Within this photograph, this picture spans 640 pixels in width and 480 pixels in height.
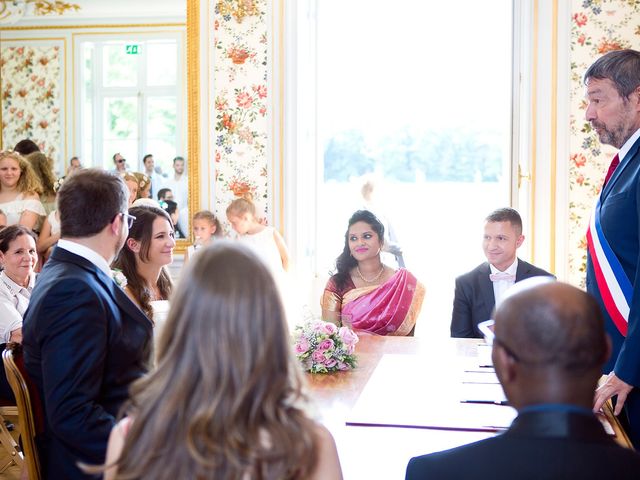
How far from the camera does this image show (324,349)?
2.79 m

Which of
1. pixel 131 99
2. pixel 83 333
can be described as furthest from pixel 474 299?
pixel 131 99

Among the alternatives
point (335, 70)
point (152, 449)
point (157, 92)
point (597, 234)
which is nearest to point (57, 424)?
point (152, 449)

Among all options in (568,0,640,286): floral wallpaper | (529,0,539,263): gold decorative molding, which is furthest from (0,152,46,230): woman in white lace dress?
(568,0,640,286): floral wallpaper

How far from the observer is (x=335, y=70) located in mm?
12336

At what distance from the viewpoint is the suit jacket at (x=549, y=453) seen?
40.9 inches

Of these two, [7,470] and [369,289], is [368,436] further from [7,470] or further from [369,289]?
[7,470]

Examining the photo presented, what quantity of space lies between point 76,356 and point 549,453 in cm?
124

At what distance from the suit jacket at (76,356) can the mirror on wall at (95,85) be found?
6556 mm

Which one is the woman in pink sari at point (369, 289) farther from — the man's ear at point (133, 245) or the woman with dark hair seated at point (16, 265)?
the woman with dark hair seated at point (16, 265)

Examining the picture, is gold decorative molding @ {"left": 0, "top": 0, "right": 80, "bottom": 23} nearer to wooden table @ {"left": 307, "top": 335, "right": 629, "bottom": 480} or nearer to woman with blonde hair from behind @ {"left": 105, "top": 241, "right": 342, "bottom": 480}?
wooden table @ {"left": 307, "top": 335, "right": 629, "bottom": 480}

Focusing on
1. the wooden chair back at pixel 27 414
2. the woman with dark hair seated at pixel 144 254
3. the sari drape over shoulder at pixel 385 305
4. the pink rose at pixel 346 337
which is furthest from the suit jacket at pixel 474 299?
the wooden chair back at pixel 27 414

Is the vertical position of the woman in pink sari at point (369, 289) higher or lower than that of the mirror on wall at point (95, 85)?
lower

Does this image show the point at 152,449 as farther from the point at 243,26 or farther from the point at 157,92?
the point at 157,92

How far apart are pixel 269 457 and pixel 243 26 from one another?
4470 mm
